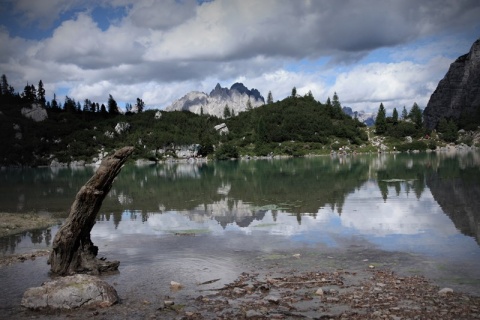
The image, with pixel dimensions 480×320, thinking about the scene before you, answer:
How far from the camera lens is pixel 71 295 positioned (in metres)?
16.4

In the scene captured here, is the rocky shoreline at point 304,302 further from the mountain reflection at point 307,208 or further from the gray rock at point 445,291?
the mountain reflection at point 307,208

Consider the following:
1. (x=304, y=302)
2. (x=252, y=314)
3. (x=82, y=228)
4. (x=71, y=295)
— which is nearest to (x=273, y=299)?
(x=304, y=302)


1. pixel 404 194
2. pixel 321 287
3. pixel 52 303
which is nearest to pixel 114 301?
pixel 52 303

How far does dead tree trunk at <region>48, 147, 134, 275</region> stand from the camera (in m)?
21.6

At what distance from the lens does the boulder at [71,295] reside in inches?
642

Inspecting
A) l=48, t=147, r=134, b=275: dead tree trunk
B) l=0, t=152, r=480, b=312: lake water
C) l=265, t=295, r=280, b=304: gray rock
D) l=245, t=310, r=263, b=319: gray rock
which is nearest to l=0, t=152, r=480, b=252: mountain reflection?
l=0, t=152, r=480, b=312: lake water

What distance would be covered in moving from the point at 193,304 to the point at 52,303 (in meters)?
5.19

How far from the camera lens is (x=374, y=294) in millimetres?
16641

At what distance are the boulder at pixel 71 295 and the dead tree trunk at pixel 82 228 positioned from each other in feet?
15.2

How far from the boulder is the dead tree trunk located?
4.65 m

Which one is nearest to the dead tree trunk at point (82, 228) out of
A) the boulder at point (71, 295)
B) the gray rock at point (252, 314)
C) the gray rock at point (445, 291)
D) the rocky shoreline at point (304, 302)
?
the boulder at point (71, 295)

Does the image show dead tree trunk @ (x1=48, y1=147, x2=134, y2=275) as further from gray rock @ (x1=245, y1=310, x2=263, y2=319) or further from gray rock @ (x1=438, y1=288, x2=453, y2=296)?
gray rock @ (x1=438, y1=288, x2=453, y2=296)

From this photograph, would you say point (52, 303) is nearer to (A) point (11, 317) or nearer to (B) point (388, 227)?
(A) point (11, 317)

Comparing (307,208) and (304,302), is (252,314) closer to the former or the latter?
(304,302)
